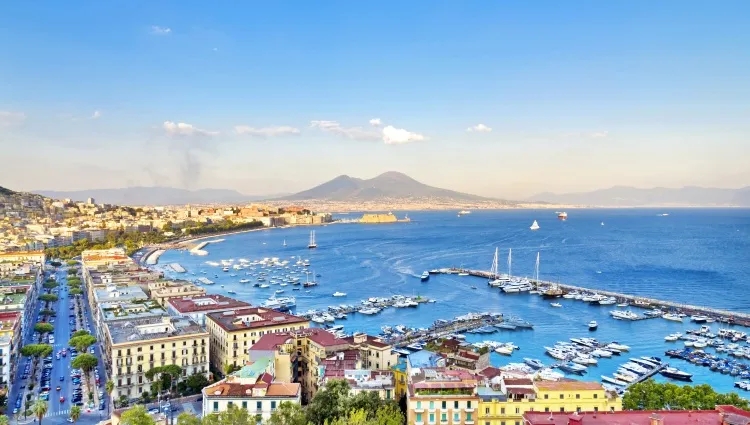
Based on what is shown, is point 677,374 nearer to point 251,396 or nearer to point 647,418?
point 647,418

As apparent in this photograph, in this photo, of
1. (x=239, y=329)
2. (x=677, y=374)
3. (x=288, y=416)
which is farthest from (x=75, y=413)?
(x=677, y=374)

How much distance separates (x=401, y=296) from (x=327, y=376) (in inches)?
1289

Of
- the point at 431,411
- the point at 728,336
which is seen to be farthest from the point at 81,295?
the point at 728,336

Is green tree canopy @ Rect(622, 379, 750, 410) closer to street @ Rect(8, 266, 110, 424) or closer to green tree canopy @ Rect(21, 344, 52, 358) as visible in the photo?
street @ Rect(8, 266, 110, 424)

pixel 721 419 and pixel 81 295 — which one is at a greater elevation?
pixel 721 419

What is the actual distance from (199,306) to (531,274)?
1766 inches

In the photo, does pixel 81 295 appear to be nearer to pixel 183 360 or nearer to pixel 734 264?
pixel 183 360

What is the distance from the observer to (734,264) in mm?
72812

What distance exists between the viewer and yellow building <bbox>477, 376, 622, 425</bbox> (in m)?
16.5

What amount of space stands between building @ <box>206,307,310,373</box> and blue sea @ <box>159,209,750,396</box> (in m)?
11.2

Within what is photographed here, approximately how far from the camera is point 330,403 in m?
18.0

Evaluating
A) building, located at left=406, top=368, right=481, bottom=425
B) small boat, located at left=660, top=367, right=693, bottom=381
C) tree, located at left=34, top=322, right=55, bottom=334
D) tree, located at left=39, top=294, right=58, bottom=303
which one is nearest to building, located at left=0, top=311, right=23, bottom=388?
tree, located at left=34, top=322, right=55, bottom=334

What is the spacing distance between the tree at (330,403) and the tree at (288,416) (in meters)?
0.36

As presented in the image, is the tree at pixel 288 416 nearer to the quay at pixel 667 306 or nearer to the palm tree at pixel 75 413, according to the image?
the palm tree at pixel 75 413
